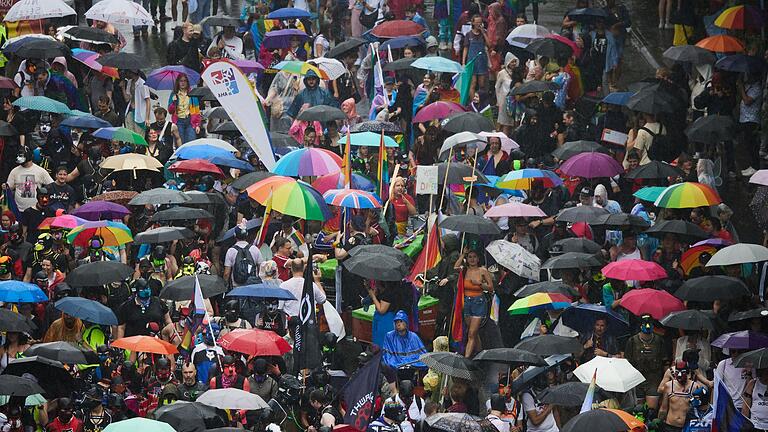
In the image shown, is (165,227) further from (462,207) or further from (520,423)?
(520,423)

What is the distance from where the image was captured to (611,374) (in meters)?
18.0

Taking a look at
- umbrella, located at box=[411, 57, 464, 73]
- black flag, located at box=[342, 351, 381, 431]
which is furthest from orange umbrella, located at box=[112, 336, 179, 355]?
umbrella, located at box=[411, 57, 464, 73]

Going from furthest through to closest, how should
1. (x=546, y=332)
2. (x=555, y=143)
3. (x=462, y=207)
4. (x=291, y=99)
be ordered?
(x=291, y=99) < (x=555, y=143) < (x=462, y=207) < (x=546, y=332)

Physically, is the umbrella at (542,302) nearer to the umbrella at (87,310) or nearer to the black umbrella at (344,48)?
the umbrella at (87,310)

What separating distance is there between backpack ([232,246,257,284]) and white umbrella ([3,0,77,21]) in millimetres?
8213

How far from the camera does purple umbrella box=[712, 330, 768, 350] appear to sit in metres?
18.5

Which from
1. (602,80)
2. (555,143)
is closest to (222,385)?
(555,143)

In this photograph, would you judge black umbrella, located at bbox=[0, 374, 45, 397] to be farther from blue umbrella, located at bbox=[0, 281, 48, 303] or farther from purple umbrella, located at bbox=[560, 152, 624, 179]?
purple umbrella, located at bbox=[560, 152, 624, 179]

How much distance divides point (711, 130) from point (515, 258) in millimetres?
4494

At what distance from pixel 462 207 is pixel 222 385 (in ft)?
18.2

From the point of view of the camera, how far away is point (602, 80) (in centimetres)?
2844

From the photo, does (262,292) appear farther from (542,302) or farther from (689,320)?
(689,320)

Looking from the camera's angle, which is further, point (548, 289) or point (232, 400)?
point (548, 289)

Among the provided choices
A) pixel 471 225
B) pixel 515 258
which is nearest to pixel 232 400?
pixel 471 225
